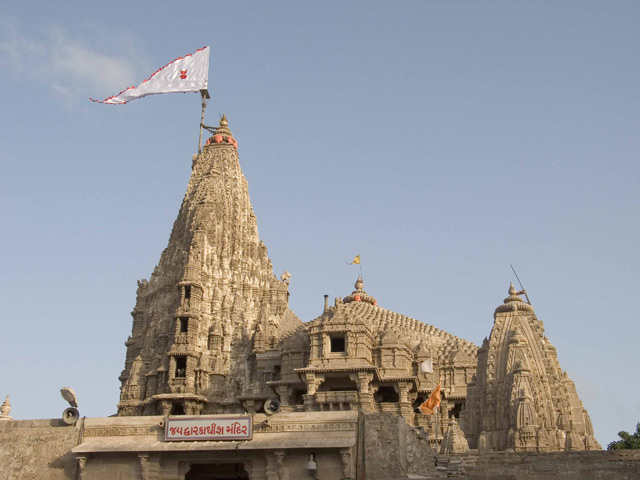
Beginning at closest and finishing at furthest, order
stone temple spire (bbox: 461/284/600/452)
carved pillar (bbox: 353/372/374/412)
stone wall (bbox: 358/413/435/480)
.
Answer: stone wall (bbox: 358/413/435/480) < stone temple spire (bbox: 461/284/600/452) < carved pillar (bbox: 353/372/374/412)

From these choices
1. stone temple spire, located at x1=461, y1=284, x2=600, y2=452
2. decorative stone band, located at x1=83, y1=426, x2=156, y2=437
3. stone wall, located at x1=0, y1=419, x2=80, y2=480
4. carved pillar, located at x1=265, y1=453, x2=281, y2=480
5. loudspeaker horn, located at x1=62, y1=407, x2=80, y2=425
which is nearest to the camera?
carved pillar, located at x1=265, y1=453, x2=281, y2=480

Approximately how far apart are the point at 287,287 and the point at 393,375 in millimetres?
13794

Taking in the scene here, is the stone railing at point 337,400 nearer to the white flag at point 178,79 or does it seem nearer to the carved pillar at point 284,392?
the carved pillar at point 284,392

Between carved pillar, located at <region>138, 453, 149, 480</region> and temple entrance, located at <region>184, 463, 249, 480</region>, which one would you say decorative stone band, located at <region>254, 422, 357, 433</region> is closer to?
carved pillar, located at <region>138, 453, 149, 480</region>

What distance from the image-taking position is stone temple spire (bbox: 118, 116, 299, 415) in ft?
159

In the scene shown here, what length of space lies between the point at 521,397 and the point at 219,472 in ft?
42.1

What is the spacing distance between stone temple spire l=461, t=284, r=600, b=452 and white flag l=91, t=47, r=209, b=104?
1115 inches

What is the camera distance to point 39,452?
27.2 metres

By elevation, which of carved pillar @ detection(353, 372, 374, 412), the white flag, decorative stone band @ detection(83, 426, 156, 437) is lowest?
decorative stone band @ detection(83, 426, 156, 437)

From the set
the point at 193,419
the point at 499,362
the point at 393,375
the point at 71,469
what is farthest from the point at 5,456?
the point at 393,375

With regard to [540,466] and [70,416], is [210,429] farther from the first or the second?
[540,466]

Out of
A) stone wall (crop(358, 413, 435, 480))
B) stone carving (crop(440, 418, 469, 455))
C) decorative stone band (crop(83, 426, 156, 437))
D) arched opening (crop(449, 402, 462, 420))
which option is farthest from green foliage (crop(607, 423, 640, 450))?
decorative stone band (crop(83, 426, 156, 437))

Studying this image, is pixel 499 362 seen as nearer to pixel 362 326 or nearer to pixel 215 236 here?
pixel 362 326

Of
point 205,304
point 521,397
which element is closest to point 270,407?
point 521,397
